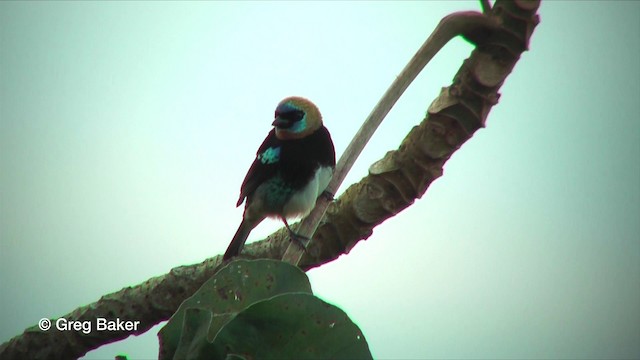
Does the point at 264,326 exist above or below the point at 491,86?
below

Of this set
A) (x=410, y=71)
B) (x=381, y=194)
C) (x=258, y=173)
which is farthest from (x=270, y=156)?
(x=410, y=71)

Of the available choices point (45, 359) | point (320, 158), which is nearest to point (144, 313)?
point (45, 359)

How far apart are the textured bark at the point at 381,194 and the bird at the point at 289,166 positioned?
1.73 feet

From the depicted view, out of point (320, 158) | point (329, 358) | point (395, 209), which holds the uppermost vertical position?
point (320, 158)

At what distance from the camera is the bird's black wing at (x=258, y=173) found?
3.12 meters

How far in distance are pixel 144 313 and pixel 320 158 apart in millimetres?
1042

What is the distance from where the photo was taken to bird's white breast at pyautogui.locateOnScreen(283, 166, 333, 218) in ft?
9.57

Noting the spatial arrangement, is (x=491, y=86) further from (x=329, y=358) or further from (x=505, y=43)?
(x=329, y=358)

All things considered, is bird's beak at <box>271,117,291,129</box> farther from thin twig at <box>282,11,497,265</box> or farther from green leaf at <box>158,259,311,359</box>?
green leaf at <box>158,259,311,359</box>

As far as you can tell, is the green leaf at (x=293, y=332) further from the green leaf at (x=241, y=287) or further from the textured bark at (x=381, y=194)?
the textured bark at (x=381, y=194)

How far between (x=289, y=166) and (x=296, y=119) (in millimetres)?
221

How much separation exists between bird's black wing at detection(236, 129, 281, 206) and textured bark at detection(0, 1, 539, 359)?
0.64m

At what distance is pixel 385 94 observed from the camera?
1.46m

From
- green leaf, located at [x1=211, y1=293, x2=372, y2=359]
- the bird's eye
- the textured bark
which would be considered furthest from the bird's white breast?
green leaf, located at [x1=211, y1=293, x2=372, y2=359]
